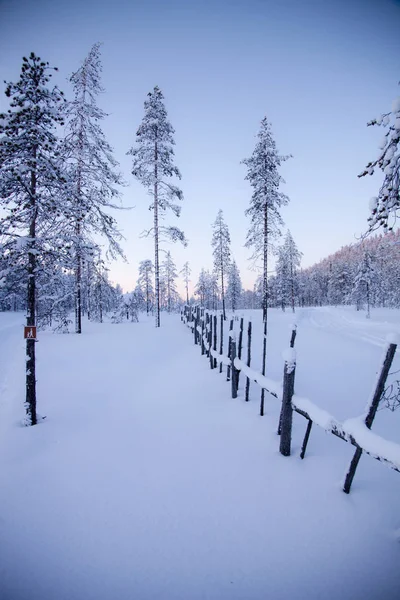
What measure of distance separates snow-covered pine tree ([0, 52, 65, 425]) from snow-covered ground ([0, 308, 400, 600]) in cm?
215

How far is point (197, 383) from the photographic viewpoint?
7.46 metres

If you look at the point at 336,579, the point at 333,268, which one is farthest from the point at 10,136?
the point at 333,268

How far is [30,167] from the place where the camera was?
5.53 metres

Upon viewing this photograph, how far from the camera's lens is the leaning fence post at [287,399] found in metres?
3.56

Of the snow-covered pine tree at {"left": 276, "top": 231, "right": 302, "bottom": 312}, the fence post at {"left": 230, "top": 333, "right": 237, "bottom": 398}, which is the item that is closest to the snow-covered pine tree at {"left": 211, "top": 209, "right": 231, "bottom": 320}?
the snow-covered pine tree at {"left": 276, "top": 231, "right": 302, "bottom": 312}

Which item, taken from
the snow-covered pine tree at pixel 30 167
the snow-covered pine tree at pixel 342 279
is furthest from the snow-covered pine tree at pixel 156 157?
the snow-covered pine tree at pixel 342 279

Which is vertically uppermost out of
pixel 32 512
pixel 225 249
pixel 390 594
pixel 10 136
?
pixel 225 249

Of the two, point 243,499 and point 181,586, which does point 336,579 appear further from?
point 181,586

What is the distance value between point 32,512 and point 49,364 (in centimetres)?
702

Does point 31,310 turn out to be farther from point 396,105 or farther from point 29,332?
point 396,105

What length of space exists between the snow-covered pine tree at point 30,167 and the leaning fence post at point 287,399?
5379mm

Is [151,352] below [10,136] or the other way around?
below

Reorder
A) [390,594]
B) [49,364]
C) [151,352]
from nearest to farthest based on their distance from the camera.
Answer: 1. [390,594]
2. [49,364]
3. [151,352]

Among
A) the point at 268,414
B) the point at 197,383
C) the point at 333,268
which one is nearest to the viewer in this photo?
the point at 268,414
